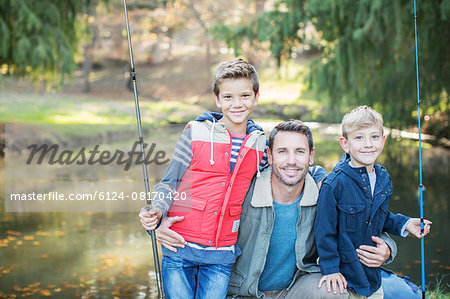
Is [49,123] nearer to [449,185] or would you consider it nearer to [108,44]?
[449,185]

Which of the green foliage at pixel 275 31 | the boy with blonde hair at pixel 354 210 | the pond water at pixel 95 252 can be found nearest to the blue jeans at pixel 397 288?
the boy with blonde hair at pixel 354 210

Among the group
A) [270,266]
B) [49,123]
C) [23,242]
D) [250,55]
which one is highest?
[250,55]

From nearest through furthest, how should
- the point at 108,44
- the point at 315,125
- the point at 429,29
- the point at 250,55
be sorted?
the point at 429,29 → the point at 315,125 → the point at 250,55 → the point at 108,44

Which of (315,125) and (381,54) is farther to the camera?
(315,125)

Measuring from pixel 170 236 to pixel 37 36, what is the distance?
575 cm

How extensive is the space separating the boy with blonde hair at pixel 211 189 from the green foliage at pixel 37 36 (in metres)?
5.30

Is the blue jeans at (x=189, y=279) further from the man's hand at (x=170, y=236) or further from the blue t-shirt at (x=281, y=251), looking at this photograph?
the blue t-shirt at (x=281, y=251)

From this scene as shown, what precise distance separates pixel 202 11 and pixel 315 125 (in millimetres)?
9909

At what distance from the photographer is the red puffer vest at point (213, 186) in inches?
93.2

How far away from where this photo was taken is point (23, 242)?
517 centimetres

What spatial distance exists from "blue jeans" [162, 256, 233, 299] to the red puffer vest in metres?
0.12

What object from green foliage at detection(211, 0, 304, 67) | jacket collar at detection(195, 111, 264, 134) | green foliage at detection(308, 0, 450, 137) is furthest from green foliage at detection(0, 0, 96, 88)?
jacket collar at detection(195, 111, 264, 134)

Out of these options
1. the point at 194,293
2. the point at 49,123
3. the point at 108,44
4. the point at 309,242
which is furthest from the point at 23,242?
the point at 108,44

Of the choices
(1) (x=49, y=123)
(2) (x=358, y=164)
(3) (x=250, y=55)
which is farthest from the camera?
(3) (x=250, y=55)
